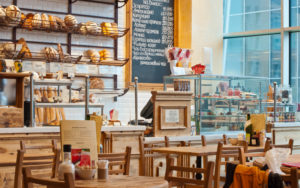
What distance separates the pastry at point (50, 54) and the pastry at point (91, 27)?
0.65 meters

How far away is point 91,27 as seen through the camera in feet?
23.6

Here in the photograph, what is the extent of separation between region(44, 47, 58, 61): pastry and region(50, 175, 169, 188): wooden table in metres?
4.50

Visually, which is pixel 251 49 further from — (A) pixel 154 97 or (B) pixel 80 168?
(B) pixel 80 168

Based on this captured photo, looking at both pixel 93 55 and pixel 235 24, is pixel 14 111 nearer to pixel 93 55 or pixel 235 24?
pixel 93 55

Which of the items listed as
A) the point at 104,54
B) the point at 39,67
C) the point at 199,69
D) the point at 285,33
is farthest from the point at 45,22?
the point at 285,33

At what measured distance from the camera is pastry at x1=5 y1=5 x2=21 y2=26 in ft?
21.2

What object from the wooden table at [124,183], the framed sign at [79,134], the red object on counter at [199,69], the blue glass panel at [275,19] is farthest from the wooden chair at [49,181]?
the blue glass panel at [275,19]

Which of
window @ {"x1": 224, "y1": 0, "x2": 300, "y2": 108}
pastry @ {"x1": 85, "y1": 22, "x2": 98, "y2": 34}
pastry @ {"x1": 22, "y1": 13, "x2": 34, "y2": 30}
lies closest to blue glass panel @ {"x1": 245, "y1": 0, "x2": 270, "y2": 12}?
window @ {"x1": 224, "y1": 0, "x2": 300, "y2": 108}

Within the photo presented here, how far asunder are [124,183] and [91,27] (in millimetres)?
5078

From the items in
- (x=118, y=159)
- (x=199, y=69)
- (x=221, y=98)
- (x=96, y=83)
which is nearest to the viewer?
(x=118, y=159)

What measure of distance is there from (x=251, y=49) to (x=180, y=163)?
4.53 metres

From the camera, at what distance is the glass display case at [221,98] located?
17.7 ft

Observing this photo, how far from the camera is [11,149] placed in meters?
4.18

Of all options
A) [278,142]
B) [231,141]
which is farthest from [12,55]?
[278,142]
